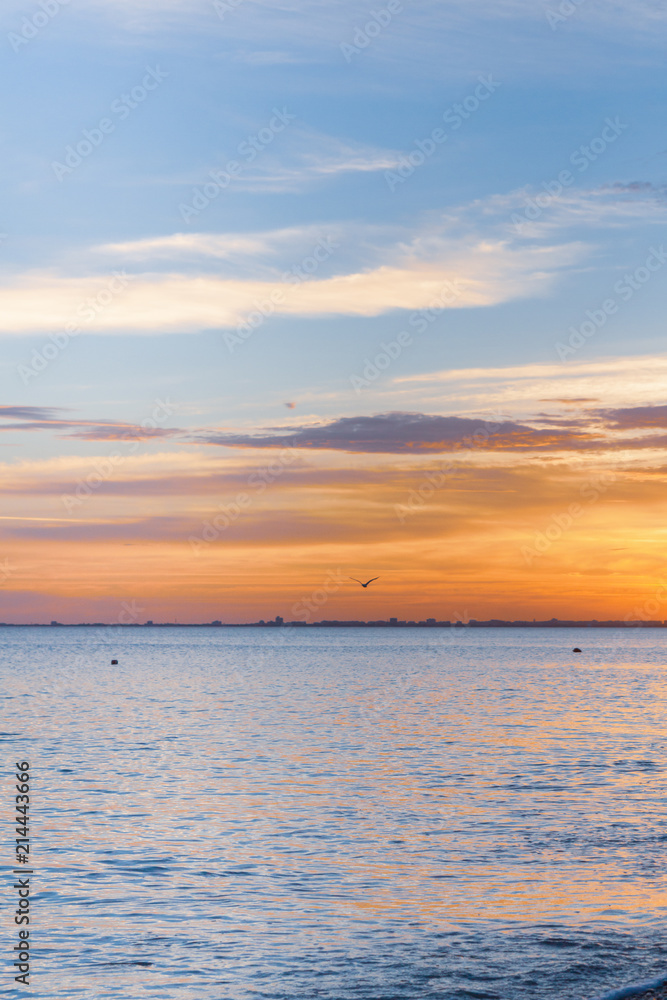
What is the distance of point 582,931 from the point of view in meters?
20.9

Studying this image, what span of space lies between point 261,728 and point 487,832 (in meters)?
33.4

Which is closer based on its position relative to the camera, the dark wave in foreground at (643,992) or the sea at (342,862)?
the dark wave in foreground at (643,992)

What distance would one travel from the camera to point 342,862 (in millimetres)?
27078

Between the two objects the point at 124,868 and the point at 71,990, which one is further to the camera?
the point at 124,868

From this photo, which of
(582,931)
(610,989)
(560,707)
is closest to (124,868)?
(582,931)

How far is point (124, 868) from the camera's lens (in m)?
26.5

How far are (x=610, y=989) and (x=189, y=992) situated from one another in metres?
7.71

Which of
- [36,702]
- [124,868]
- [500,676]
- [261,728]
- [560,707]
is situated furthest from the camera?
[500,676]

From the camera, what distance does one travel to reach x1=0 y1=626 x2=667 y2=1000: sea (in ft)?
61.5

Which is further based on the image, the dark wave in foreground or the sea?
the sea

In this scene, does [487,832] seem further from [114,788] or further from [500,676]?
[500,676]

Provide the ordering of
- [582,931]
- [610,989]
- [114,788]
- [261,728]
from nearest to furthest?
[610,989], [582,931], [114,788], [261,728]

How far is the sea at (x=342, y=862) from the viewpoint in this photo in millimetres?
18734

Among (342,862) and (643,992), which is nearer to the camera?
(643,992)
